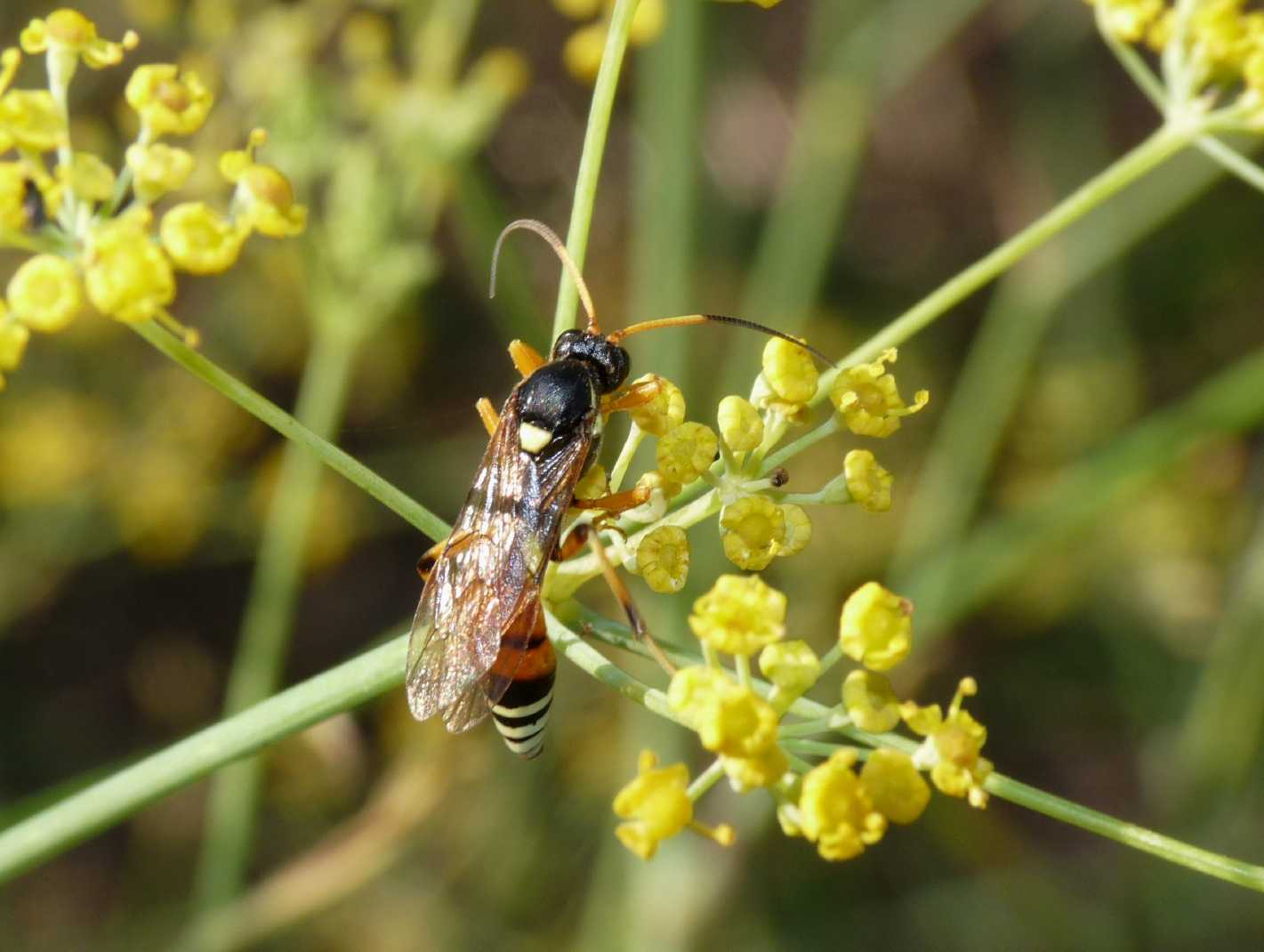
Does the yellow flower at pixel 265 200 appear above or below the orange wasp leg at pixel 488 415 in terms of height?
below

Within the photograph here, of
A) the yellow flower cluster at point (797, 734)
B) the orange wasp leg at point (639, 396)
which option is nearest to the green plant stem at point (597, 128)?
the orange wasp leg at point (639, 396)

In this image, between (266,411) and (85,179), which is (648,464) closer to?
(266,411)

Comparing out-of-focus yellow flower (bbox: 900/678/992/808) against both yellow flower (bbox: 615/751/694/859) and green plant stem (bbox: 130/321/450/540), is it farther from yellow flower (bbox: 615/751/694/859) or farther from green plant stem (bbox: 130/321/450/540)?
green plant stem (bbox: 130/321/450/540)

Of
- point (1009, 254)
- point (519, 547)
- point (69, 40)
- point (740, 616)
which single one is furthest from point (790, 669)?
point (69, 40)

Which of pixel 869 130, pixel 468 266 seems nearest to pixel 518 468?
pixel 468 266

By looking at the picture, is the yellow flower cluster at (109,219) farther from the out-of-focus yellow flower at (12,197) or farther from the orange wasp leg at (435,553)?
the orange wasp leg at (435,553)

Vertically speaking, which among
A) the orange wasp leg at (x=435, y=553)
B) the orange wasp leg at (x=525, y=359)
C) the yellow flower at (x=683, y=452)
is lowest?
the yellow flower at (x=683, y=452)

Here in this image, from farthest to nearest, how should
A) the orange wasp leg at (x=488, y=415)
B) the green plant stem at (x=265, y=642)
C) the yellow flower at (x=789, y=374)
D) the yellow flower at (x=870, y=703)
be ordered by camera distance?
the green plant stem at (x=265, y=642) → the orange wasp leg at (x=488, y=415) → the yellow flower at (x=789, y=374) → the yellow flower at (x=870, y=703)

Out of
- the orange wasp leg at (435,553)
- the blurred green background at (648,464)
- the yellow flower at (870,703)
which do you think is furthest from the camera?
the blurred green background at (648,464)
